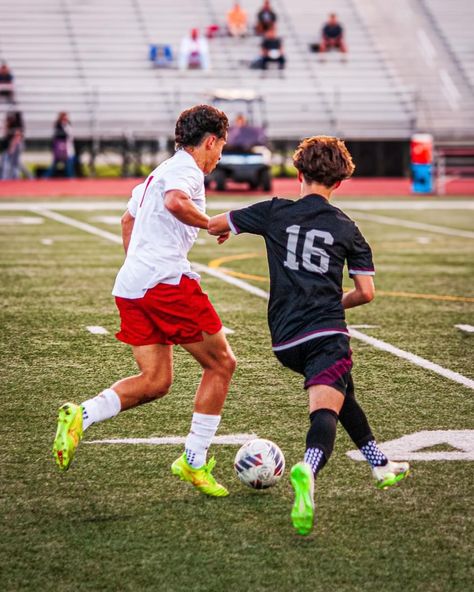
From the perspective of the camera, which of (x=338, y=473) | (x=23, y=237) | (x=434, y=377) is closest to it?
(x=338, y=473)

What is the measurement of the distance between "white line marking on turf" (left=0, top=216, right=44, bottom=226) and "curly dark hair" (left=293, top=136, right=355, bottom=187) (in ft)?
45.9

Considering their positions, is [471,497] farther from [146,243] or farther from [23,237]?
[23,237]

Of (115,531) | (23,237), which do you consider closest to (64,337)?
(115,531)

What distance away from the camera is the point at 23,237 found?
1625cm

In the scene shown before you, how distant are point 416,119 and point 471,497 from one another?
3073 cm

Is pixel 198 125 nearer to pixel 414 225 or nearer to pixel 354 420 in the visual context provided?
pixel 354 420

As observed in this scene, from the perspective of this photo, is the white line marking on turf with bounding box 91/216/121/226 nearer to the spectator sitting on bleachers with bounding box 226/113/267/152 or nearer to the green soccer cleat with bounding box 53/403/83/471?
the spectator sitting on bleachers with bounding box 226/113/267/152

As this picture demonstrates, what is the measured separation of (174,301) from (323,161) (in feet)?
2.92

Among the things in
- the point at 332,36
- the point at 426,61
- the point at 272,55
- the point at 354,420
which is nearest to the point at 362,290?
the point at 354,420

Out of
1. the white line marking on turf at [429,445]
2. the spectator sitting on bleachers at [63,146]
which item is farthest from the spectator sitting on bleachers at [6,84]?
the white line marking on turf at [429,445]

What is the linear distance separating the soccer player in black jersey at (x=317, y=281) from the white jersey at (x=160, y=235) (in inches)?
13.6

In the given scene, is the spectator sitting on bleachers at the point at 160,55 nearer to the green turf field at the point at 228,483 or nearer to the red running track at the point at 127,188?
the red running track at the point at 127,188

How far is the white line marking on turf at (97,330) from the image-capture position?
8750 millimetres

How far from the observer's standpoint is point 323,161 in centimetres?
467
